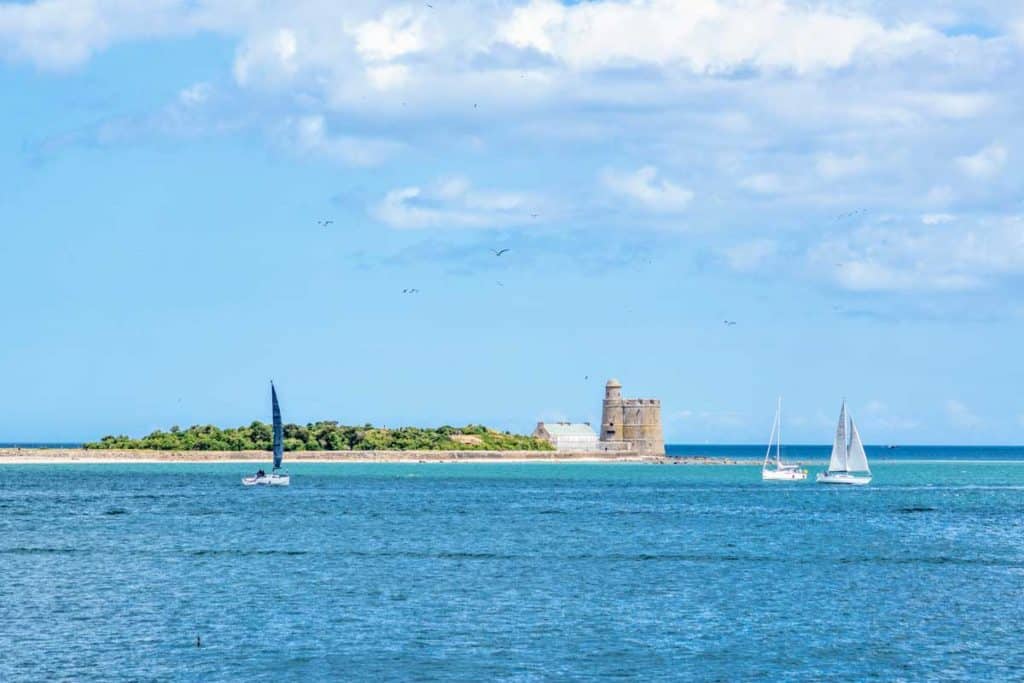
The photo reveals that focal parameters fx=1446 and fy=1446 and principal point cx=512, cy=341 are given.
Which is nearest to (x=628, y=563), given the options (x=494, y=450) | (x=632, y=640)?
(x=632, y=640)

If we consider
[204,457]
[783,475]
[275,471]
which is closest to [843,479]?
[783,475]

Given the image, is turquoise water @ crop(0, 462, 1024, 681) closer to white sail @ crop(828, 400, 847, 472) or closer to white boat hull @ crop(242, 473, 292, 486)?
white boat hull @ crop(242, 473, 292, 486)

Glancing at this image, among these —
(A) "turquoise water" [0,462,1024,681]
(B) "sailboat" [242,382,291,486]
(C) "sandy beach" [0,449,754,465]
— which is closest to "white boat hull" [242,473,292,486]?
(B) "sailboat" [242,382,291,486]

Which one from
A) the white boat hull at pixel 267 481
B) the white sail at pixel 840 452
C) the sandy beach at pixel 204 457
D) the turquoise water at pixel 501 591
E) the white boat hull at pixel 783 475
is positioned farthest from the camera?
the sandy beach at pixel 204 457

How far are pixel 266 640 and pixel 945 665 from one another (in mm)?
16777

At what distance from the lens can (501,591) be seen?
46438mm

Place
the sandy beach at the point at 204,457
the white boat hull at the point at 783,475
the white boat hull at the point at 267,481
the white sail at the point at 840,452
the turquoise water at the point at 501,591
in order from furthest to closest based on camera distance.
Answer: the sandy beach at the point at 204,457 → the white boat hull at the point at 783,475 → the white sail at the point at 840,452 → the white boat hull at the point at 267,481 → the turquoise water at the point at 501,591

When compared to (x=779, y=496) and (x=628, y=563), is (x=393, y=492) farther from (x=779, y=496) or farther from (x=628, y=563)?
(x=628, y=563)

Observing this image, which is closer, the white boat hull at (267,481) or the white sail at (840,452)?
the white boat hull at (267,481)

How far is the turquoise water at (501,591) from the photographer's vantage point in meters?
34.4

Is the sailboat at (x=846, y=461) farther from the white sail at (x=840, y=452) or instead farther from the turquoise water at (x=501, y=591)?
the turquoise water at (x=501, y=591)

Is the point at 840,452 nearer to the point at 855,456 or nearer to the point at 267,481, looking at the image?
the point at 855,456

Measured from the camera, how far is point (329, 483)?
12306 centimetres

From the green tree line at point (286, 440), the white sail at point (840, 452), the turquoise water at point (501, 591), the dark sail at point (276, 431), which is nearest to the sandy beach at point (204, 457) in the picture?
the green tree line at point (286, 440)
